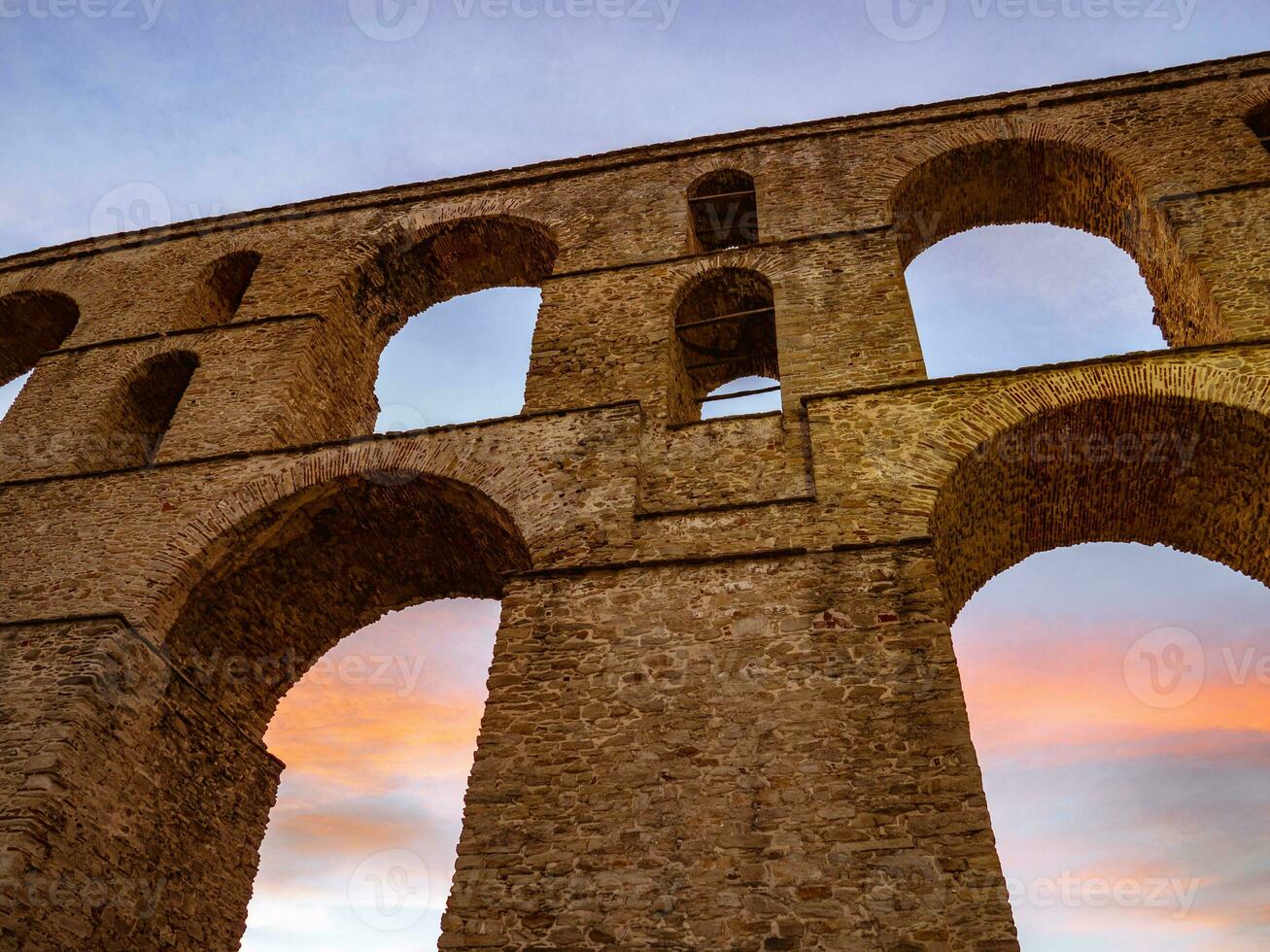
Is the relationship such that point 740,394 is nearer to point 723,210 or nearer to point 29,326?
point 723,210

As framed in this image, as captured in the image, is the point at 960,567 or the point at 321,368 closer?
the point at 960,567

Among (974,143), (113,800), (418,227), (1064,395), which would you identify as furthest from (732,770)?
(418,227)

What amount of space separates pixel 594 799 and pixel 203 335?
8.32m

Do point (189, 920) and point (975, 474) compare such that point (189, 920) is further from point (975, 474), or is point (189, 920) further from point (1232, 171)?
point (1232, 171)

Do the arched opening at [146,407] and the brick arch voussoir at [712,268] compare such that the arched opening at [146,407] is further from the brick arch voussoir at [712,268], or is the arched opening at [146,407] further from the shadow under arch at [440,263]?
the brick arch voussoir at [712,268]

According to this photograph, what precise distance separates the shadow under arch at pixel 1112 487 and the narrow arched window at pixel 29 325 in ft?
41.8

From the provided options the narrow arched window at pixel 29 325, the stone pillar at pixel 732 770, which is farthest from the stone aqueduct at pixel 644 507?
the narrow arched window at pixel 29 325

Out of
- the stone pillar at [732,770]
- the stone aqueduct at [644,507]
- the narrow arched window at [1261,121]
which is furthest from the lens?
the narrow arched window at [1261,121]

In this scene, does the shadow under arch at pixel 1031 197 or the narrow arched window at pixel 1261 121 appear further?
the narrow arched window at pixel 1261 121

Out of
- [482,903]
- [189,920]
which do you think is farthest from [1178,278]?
[189,920]

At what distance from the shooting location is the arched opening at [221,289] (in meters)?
12.5

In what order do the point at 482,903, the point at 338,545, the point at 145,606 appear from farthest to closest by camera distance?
the point at 338,545
the point at 145,606
the point at 482,903

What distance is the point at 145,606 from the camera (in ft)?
26.6

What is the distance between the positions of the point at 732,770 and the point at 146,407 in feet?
30.5
